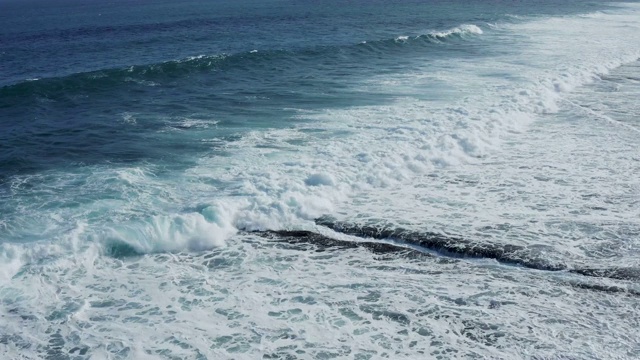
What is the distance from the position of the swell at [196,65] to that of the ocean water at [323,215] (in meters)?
0.24

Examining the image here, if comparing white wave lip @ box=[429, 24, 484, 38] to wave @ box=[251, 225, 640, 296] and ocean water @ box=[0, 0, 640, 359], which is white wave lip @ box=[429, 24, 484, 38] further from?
wave @ box=[251, 225, 640, 296]

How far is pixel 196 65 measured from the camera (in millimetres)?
26922

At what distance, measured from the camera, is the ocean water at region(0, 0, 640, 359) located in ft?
25.1

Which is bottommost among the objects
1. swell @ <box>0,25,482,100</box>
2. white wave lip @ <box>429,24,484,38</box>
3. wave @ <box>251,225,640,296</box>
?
wave @ <box>251,225,640,296</box>

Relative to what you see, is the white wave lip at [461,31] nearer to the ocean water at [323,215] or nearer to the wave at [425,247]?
the ocean water at [323,215]

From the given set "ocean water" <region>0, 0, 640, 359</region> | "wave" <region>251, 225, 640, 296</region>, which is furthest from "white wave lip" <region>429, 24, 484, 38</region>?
"wave" <region>251, 225, 640, 296</region>

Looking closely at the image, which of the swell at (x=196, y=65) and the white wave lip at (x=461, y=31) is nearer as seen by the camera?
the swell at (x=196, y=65)

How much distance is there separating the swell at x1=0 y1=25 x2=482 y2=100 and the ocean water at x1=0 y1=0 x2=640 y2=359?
0.80 feet

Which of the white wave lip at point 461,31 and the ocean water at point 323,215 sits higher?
the white wave lip at point 461,31

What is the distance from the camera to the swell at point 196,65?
74.5 feet

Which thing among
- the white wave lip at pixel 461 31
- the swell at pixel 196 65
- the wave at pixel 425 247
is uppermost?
the white wave lip at pixel 461 31

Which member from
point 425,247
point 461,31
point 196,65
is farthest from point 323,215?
point 461,31

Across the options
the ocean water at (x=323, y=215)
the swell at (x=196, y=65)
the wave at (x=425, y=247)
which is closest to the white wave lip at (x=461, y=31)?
the swell at (x=196, y=65)

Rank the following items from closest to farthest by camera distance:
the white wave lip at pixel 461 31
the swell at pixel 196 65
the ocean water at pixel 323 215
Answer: the ocean water at pixel 323 215, the swell at pixel 196 65, the white wave lip at pixel 461 31
